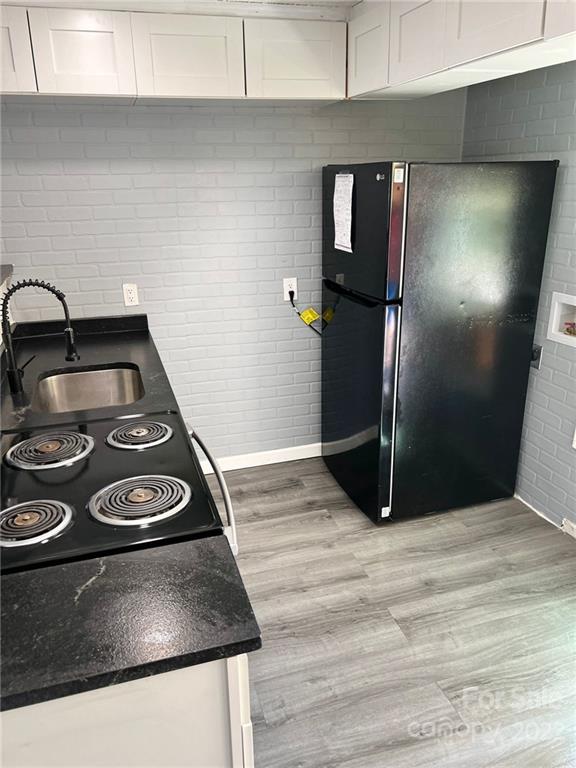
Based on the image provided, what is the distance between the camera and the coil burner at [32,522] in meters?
1.20

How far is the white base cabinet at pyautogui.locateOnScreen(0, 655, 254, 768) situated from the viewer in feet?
3.10

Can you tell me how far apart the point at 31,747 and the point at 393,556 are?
189cm

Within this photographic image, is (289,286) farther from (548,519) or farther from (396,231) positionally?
(548,519)

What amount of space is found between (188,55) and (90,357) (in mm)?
1330

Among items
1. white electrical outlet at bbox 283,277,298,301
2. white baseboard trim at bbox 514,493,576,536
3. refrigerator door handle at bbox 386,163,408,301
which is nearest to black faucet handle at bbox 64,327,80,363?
white electrical outlet at bbox 283,277,298,301

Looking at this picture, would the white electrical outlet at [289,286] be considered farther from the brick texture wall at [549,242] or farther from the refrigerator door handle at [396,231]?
the brick texture wall at [549,242]

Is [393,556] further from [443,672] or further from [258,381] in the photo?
[258,381]

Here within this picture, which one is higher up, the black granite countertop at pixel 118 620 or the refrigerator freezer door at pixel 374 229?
the refrigerator freezer door at pixel 374 229

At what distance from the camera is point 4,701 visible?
85cm

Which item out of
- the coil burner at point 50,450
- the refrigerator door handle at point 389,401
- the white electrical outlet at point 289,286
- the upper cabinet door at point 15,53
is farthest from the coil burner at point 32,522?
the white electrical outlet at point 289,286

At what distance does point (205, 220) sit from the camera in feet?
9.71

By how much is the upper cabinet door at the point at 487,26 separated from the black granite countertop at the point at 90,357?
1501mm

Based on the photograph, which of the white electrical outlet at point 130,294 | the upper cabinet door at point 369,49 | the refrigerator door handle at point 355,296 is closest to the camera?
the upper cabinet door at point 369,49

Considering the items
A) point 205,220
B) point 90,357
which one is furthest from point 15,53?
point 90,357
